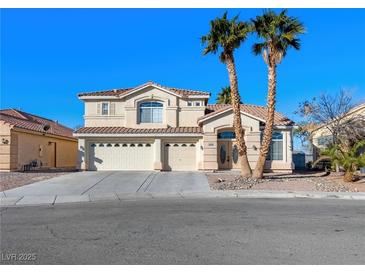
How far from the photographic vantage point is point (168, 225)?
9383 mm

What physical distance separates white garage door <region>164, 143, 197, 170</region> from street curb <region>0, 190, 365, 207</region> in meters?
11.0

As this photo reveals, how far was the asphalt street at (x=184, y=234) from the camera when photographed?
21.5 feet

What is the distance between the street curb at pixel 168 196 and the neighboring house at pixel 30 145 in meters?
12.7

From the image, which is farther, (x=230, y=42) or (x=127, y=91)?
(x=127, y=91)

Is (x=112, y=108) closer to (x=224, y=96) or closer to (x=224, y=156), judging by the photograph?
(x=224, y=156)

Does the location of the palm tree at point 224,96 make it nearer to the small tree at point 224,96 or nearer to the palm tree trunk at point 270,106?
the small tree at point 224,96

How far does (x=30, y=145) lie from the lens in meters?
29.3

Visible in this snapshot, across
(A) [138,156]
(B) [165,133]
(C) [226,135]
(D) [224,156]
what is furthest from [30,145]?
(C) [226,135]

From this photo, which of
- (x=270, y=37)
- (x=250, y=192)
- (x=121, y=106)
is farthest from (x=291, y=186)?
(x=121, y=106)

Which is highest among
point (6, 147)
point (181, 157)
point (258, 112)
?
point (258, 112)

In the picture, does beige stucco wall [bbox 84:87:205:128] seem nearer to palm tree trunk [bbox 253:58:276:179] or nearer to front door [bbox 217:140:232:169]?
front door [bbox 217:140:232:169]

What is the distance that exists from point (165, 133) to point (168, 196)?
11.8 metres

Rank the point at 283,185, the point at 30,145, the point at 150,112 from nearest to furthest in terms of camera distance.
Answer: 1. the point at 283,185
2. the point at 150,112
3. the point at 30,145

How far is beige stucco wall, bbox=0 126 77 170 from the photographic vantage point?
26281mm
